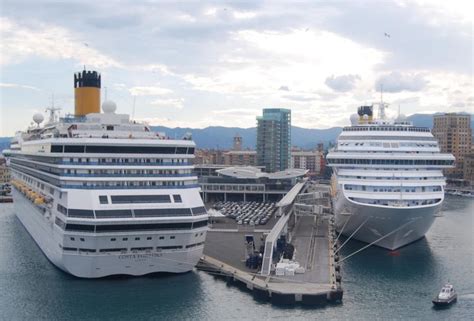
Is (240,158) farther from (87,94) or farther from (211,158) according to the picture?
(87,94)

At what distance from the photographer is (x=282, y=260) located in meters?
35.9

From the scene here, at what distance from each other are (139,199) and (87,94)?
44.0 ft

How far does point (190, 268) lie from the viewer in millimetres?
33781

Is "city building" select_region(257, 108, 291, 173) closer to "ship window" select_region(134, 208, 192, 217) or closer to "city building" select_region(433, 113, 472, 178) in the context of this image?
"city building" select_region(433, 113, 472, 178)

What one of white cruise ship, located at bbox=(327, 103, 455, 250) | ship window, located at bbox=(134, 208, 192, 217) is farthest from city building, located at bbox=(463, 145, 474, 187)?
ship window, located at bbox=(134, 208, 192, 217)

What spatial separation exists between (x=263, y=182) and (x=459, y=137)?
→ 247ft

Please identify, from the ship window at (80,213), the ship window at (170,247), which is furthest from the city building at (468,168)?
the ship window at (80,213)

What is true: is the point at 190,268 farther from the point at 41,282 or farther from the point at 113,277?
the point at 41,282

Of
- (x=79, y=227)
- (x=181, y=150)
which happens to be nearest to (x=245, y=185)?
(x=181, y=150)

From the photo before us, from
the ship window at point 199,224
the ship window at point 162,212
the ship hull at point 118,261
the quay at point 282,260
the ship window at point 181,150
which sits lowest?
the quay at point 282,260

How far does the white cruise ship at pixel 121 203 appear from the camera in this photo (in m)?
30.6

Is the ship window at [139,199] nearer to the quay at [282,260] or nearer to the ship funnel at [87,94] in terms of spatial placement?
the quay at [282,260]

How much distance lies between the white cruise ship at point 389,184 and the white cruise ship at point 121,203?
1293 centimetres

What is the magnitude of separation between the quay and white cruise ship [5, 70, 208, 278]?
11.5ft
